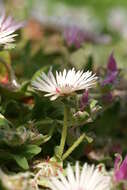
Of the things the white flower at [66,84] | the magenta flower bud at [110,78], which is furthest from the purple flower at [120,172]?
the magenta flower bud at [110,78]

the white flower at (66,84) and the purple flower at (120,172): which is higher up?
the white flower at (66,84)

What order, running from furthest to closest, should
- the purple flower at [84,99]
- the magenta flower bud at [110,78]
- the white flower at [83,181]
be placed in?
the magenta flower bud at [110,78] < the purple flower at [84,99] < the white flower at [83,181]

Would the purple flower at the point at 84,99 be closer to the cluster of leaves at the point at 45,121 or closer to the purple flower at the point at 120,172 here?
the cluster of leaves at the point at 45,121

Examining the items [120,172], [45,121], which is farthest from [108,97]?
[120,172]

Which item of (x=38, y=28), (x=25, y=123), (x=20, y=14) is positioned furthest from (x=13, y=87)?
(x=38, y=28)

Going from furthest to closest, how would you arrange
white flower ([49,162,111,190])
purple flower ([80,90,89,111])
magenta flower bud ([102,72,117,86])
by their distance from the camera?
magenta flower bud ([102,72,117,86])
purple flower ([80,90,89,111])
white flower ([49,162,111,190])

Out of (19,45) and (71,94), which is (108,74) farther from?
(19,45)

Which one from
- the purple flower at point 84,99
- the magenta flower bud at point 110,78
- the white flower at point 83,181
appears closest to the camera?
the white flower at point 83,181

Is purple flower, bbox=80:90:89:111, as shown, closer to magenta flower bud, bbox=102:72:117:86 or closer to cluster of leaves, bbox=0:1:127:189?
cluster of leaves, bbox=0:1:127:189

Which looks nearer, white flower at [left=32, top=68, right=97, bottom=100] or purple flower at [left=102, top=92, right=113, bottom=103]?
white flower at [left=32, top=68, right=97, bottom=100]

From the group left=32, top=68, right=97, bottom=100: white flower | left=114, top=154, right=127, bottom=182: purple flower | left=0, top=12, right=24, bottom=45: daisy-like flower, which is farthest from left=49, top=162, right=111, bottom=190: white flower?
left=0, top=12, right=24, bottom=45: daisy-like flower

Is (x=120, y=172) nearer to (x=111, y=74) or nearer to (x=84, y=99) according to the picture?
(x=84, y=99)
